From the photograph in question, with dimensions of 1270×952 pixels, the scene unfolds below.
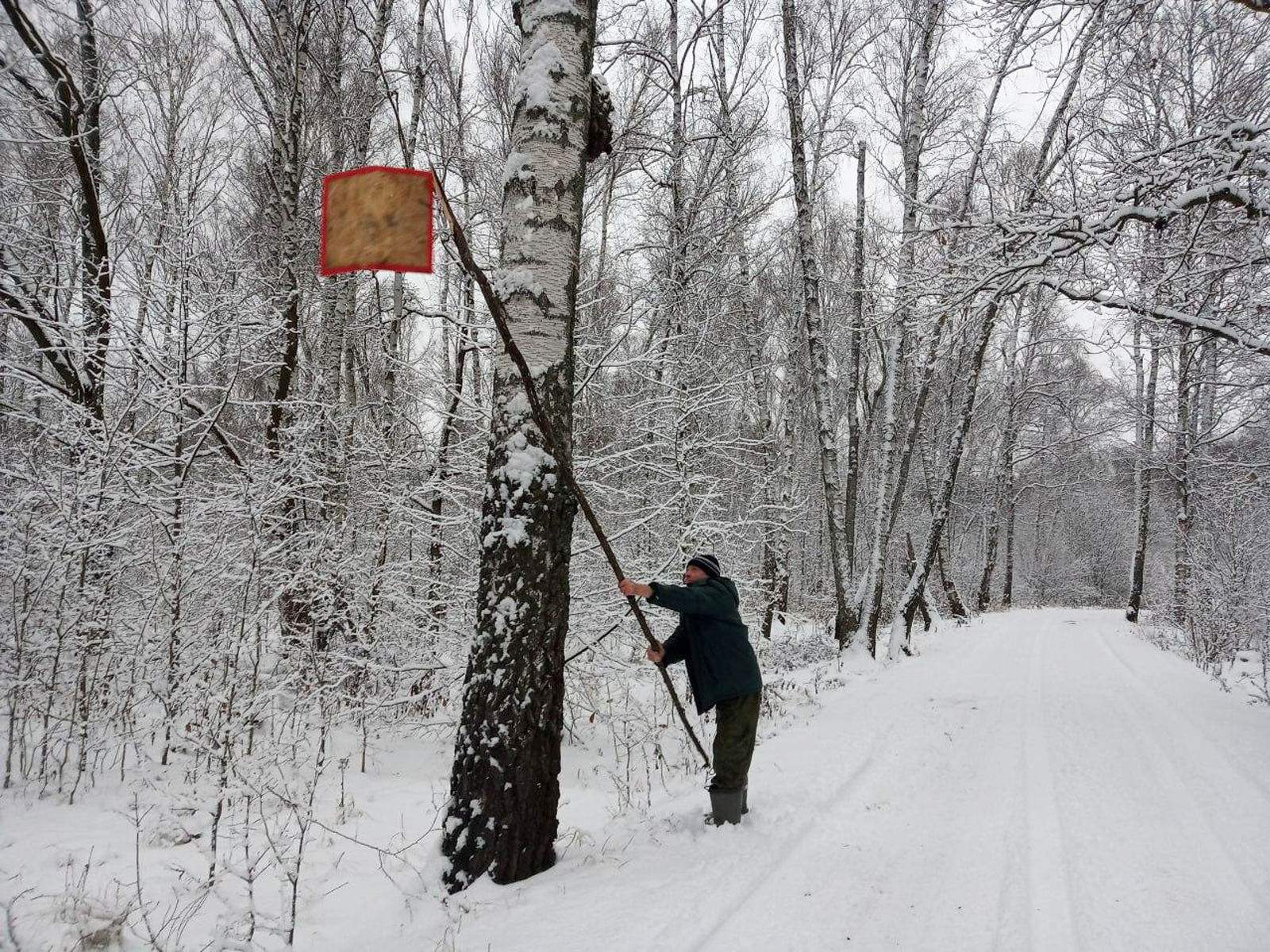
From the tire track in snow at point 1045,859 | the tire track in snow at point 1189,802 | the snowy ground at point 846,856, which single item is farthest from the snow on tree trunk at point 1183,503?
the tire track in snow at point 1045,859

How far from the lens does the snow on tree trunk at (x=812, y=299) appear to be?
11047mm

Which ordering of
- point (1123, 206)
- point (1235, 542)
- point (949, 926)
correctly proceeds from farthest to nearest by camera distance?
point (1235, 542)
point (1123, 206)
point (949, 926)

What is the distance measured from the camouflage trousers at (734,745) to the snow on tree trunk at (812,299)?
25.8 ft

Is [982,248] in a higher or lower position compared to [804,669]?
higher

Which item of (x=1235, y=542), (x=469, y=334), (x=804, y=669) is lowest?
(x=804, y=669)

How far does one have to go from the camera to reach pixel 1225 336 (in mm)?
6066

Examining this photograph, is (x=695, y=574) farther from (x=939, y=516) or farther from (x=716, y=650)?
(x=939, y=516)

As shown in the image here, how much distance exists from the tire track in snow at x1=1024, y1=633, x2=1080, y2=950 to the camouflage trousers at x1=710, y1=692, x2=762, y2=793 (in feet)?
5.08

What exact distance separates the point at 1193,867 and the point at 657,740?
3.98 m

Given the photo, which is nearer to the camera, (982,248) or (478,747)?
(478,747)

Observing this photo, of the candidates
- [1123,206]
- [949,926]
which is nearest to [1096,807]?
[949,926]

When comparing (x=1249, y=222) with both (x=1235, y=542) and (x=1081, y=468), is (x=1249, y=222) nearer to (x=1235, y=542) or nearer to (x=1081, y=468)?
(x=1235, y=542)

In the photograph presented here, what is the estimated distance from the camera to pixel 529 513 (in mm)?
3338

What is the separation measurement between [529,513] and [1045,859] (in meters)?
3.48
